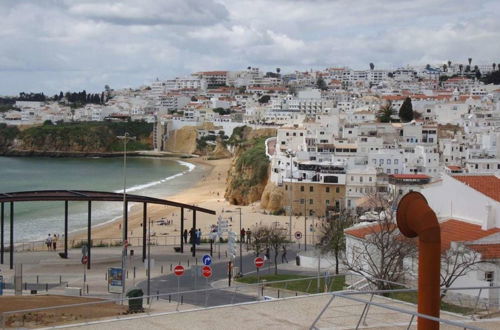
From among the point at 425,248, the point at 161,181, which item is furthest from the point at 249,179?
the point at 425,248

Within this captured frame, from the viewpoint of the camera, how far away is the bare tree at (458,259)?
67.0 ft

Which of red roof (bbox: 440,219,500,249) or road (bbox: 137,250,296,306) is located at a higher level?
red roof (bbox: 440,219,500,249)

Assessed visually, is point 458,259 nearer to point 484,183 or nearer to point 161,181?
point 484,183

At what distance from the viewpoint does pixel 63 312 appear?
17203 mm

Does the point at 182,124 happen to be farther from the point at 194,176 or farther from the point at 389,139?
the point at 389,139

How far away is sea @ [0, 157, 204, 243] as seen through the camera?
4934 centimetres

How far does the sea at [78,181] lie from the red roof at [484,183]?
25090mm

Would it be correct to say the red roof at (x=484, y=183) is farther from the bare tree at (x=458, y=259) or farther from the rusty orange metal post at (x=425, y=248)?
the rusty orange metal post at (x=425, y=248)

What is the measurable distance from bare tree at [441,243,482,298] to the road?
5.80 meters

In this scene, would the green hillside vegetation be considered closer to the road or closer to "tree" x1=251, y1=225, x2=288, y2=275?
"tree" x1=251, y1=225, x2=288, y2=275

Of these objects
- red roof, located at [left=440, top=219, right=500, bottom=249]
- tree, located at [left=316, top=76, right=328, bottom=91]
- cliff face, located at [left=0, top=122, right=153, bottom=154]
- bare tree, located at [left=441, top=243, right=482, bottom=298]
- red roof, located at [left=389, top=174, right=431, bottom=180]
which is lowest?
bare tree, located at [left=441, top=243, right=482, bottom=298]

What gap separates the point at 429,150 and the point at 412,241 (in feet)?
101

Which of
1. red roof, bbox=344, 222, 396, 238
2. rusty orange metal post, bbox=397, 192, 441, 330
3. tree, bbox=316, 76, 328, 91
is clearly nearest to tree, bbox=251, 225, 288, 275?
red roof, bbox=344, 222, 396, 238

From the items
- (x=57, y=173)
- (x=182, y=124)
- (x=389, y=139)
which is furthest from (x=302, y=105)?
(x=389, y=139)
